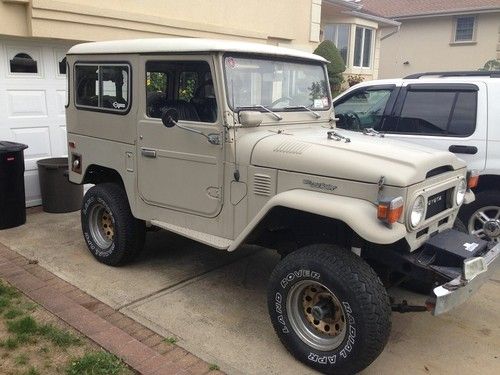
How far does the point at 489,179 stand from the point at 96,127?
405 centimetres

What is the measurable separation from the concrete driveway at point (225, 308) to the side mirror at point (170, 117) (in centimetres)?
152

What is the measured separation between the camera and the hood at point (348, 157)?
3.15 meters

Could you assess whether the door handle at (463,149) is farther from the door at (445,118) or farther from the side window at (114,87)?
the side window at (114,87)

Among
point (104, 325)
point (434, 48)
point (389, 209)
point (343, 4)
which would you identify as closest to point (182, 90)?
point (104, 325)

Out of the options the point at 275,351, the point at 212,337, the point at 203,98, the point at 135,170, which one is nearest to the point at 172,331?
the point at 212,337

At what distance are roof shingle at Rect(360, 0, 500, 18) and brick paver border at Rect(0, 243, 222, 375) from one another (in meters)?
19.6

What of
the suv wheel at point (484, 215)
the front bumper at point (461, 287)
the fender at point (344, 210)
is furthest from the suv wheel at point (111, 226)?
the suv wheel at point (484, 215)

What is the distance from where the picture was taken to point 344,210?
3.07m

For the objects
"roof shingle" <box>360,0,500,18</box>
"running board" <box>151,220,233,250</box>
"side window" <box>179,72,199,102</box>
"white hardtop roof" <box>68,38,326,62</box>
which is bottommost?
"running board" <box>151,220,233,250</box>

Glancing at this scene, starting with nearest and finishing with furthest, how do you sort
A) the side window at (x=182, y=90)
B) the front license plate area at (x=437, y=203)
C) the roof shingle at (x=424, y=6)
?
the front license plate area at (x=437, y=203) → the side window at (x=182, y=90) → the roof shingle at (x=424, y=6)

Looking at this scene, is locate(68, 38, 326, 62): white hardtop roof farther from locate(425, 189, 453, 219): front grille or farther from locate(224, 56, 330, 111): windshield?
locate(425, 189, 453, 219): front grille

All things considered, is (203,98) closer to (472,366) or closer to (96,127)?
(96,127)

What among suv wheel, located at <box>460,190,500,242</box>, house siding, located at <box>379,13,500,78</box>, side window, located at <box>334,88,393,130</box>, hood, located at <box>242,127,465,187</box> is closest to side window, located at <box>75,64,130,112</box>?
hood, located at <box>242,127,465,187</box>

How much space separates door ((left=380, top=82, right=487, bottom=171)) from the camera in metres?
5.10
